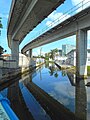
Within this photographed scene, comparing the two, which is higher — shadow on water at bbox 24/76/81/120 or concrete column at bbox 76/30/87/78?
concrete column at bbox 76/30/87/78

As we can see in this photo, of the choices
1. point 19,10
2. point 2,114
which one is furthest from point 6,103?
point 19,10

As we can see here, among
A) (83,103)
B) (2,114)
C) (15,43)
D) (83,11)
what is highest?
(83,11)

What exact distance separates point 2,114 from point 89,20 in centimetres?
2841

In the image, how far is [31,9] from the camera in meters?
20.7

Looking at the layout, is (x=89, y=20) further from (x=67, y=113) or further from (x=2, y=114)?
(x=2, y=114)

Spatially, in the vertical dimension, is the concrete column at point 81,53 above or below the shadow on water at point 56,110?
above

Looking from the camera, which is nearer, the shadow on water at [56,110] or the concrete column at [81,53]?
the shadow on water at [56,110]

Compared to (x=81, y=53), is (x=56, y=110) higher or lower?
lower

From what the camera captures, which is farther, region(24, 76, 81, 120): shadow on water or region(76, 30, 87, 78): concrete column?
region(76, 30, 87, 78): concrete column

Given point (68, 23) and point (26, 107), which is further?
point (68, 23)

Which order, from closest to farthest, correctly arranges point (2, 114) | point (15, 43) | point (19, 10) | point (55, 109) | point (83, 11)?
point (2, 114) < point (55, 109) < point (19, 10) < point (83, 11) < point (15, 43)

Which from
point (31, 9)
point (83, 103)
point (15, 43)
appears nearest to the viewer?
point (83, 103)

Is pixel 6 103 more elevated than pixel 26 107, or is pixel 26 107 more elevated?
pixel 6 103

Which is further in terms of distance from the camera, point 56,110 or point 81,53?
point 81,53
